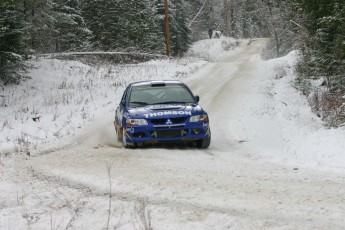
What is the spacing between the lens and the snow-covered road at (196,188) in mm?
4805

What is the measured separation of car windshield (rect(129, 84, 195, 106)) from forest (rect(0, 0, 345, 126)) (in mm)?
3692

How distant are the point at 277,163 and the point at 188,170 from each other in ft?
6.74

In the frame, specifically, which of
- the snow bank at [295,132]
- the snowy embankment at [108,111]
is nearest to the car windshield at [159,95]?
the snowy embankment at [108,111]

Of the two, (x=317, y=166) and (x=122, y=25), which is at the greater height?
(x=122, y=25)

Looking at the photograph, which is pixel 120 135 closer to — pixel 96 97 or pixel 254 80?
pixel 96 97

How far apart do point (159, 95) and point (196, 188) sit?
5.44 metres

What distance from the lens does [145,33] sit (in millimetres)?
41344

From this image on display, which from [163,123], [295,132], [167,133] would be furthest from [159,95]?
[295,132]

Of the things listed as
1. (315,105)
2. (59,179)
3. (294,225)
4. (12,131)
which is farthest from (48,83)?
(294,225)

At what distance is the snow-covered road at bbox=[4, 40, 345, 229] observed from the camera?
15.8 ft

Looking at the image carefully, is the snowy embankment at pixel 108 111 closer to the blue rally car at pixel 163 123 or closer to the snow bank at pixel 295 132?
the snow bank at pixel 295 132

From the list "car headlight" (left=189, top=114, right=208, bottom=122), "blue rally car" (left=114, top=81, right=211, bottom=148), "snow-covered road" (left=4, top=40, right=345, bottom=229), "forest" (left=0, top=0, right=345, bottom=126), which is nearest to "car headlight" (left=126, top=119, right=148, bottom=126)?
"blue rally car" (left=114, top=81, right=211, bottom=148)

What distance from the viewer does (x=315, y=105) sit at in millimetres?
13938

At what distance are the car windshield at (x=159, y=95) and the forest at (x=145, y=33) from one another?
369 cm
